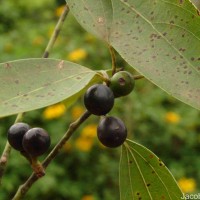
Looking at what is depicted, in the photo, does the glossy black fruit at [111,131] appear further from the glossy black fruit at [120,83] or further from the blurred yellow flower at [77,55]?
the blurred yellow flower at [77,55]

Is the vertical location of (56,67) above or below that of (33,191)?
above

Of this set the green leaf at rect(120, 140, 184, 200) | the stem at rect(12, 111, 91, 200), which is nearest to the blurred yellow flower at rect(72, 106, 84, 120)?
the green leaf at rect(120, 140, 184, 200)

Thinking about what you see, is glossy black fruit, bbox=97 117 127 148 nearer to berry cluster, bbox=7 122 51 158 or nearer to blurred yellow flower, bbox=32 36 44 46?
berry cluster, bbox=7 122 51 158

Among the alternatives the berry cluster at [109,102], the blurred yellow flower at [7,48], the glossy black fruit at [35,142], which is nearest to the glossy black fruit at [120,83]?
the berry cluster at [109,102]

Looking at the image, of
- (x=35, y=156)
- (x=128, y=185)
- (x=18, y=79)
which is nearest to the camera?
(x=18, y=79)

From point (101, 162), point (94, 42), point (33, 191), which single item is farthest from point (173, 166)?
point (94, 42)

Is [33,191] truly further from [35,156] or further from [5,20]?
[35,156]

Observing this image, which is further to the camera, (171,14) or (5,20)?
(5,20)
